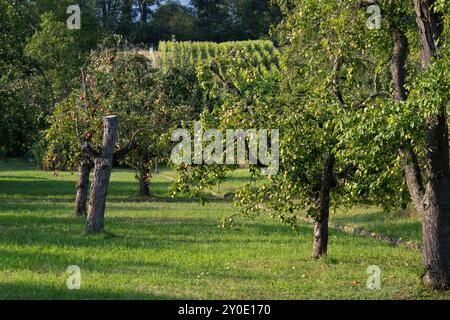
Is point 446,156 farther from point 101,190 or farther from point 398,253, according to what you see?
point 101,190

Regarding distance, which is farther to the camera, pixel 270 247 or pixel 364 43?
pixel 270 247

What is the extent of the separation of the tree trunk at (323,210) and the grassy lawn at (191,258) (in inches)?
13.2

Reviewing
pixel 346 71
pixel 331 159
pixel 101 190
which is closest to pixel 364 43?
pixel 346 71

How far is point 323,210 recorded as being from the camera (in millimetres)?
17234

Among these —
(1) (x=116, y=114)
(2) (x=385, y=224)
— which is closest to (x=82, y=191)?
(1) (x=116, y=114)

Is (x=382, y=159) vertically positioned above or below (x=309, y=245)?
above

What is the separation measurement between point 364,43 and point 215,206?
1767cm

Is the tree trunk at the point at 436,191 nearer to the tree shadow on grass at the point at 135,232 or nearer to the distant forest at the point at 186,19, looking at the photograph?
the tree shadow on grass at the point at 135,232

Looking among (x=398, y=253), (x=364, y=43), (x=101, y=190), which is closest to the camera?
(x=364, y=43)

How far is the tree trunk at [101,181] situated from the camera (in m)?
21.3

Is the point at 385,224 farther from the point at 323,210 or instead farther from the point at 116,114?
the point at 116,114

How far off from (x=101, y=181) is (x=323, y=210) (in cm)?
680
